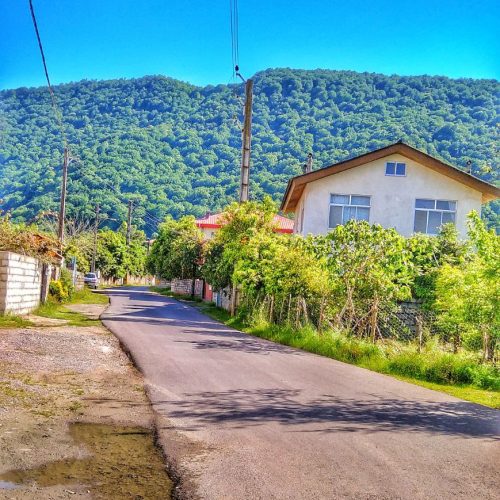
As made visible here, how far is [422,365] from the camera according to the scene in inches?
510

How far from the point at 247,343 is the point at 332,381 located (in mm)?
6091

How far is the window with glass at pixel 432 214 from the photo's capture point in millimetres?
29659

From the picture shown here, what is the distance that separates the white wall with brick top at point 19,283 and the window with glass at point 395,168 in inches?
667

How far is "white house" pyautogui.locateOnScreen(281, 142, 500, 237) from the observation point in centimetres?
2962

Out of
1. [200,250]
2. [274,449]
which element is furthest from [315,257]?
[200,250]

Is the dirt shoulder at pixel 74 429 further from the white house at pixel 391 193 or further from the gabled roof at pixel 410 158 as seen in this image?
the white house at pixel 391 193

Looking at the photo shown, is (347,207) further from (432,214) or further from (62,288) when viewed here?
(62,288)

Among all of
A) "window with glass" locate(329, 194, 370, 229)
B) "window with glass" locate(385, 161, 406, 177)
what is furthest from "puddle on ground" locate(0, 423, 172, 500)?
"window with glass" locate(385, 161, 406, 177)

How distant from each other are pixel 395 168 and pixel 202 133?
51021 millimetres

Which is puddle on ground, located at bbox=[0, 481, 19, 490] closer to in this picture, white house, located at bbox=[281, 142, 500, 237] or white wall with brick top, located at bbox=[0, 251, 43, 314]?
white wall with brick top, located at bbox=[0, 251, 43, 314]

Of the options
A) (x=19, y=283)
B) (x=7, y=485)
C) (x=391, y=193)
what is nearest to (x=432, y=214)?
(x=391, y=193)

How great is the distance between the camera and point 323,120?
6962cm

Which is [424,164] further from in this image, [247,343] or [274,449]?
[274,449]

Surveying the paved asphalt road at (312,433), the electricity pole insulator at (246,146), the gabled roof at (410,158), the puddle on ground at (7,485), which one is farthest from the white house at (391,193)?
the puddle on ground at (7,485)
